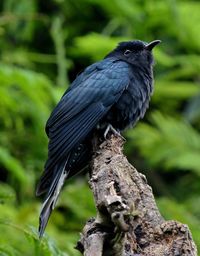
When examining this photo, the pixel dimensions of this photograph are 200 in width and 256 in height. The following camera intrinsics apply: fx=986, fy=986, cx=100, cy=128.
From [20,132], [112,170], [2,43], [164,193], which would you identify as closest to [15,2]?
[2,43]

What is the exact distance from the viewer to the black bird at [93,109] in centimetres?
597

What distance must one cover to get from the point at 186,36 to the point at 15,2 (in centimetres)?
161

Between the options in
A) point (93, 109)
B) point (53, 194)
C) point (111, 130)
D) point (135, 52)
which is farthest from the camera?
point (135, 52)

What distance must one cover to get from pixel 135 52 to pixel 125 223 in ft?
10.1

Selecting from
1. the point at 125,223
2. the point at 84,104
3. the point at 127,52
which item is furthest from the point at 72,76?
the point at 125,223

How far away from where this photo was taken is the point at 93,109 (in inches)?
251

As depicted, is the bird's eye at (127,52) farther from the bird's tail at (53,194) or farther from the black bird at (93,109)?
the bird's tail at (53,194)

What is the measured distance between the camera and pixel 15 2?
907 centimetres

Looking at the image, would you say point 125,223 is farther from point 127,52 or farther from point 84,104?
point 127,52

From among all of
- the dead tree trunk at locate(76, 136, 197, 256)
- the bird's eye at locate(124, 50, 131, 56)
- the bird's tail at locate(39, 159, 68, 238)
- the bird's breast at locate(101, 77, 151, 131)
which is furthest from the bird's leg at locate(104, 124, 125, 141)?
the bird's eye at locate(124, 50, 131, 56)

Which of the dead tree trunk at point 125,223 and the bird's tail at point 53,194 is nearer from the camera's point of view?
the dead tree trunk at point 125,223

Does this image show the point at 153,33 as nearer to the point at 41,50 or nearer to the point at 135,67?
the point at 41,50

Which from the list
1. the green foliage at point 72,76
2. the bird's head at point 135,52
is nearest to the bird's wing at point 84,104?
the bird's head at point 135,52

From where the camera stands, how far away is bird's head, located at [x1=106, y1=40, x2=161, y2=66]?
693 centimetres
